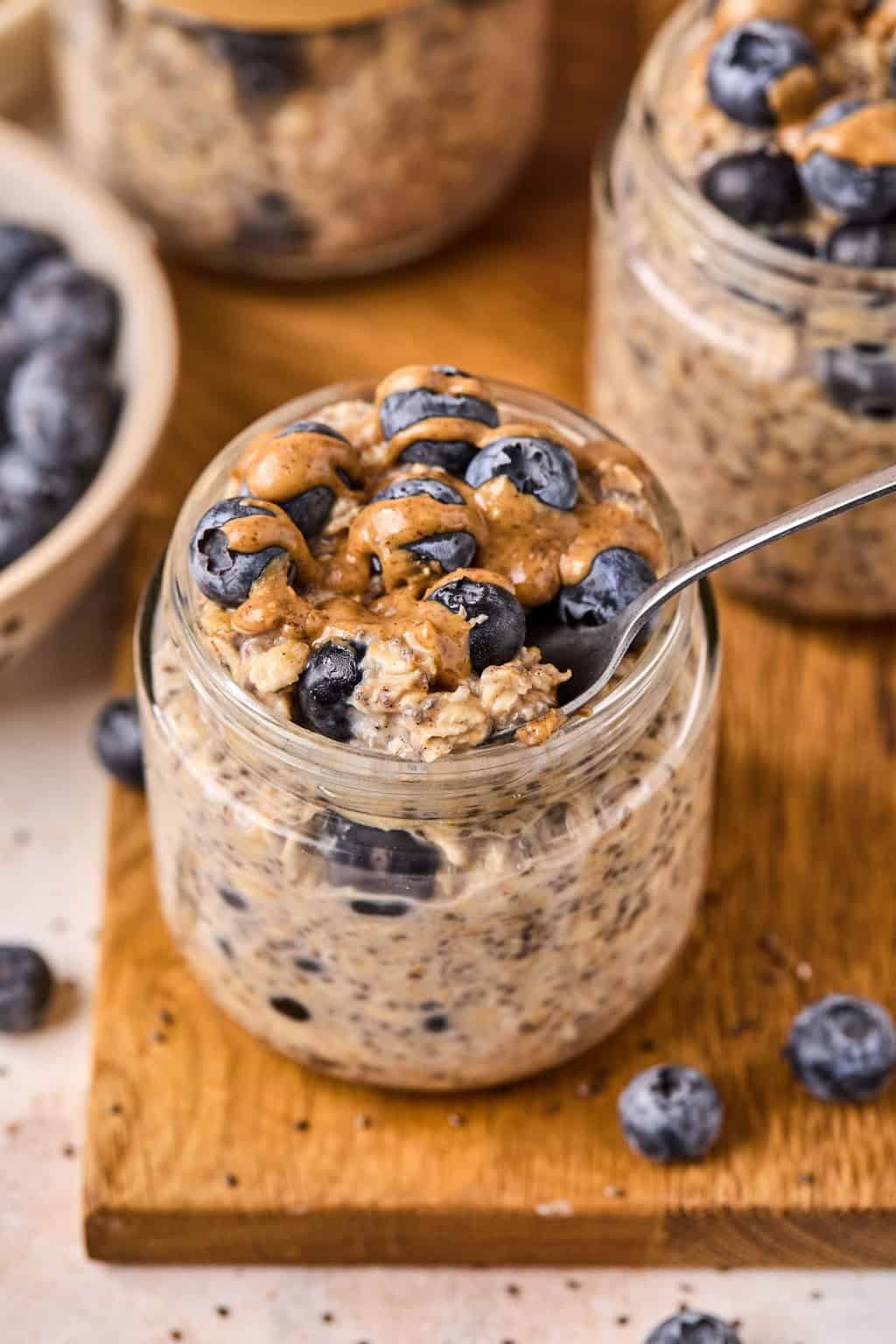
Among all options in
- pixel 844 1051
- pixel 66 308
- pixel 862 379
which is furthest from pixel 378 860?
pixel 66 308

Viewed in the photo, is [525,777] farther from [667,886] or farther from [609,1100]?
[609,1100]

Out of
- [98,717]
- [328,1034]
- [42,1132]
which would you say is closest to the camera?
[328,1034]

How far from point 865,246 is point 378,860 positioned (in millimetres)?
720

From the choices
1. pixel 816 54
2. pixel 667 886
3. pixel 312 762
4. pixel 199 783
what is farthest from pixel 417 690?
pixel 816 54

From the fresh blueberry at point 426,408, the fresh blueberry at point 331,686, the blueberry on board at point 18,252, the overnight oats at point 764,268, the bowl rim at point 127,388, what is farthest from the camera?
the blueberry on board at point 18,252

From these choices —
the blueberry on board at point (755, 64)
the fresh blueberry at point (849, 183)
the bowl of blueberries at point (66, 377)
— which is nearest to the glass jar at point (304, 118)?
the bowl of blueberries at point (66, 377)

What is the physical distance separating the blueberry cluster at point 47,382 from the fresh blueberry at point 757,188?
69cm

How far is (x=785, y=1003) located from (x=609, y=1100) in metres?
0.19

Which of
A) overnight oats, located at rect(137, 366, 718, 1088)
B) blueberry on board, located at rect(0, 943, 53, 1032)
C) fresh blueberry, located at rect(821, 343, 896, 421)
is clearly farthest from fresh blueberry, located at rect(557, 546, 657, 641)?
blueberry on board, located at rect(0, 943, 53, 1032)

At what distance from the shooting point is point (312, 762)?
1279 millimetres

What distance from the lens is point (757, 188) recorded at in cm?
162

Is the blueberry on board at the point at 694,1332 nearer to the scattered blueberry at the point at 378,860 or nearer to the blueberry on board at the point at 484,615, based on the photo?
the scattered blueberry at the point at 378,860

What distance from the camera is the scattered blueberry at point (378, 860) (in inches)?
51.6

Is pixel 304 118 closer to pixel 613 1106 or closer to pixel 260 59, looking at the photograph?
pixel 260 59
